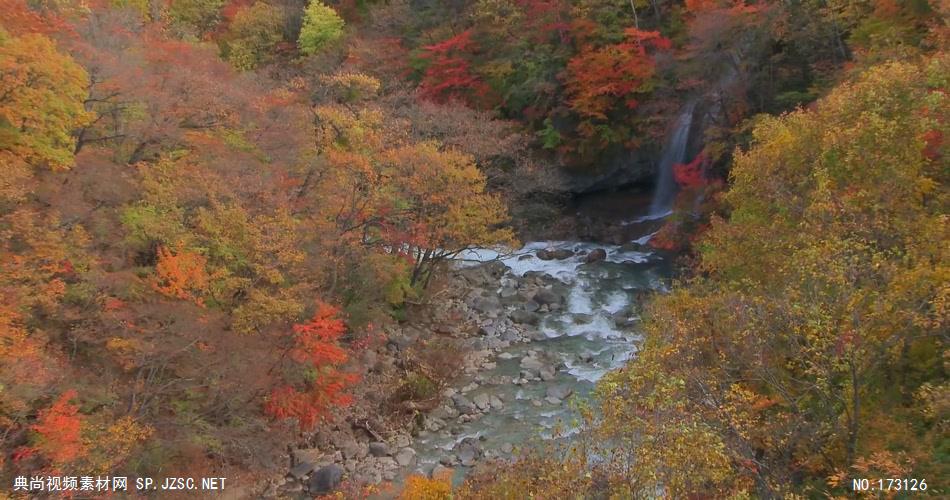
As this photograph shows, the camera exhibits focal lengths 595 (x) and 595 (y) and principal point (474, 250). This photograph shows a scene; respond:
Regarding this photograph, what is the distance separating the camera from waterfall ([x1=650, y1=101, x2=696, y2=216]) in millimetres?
27438

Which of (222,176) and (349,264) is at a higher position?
(222,176)

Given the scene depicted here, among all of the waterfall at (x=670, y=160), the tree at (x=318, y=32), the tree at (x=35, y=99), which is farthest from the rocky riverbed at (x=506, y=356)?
the tree at (x=318, y=32)

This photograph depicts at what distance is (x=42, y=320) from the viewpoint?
1123 centimetres

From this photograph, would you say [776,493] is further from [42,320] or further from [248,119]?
[248,119]

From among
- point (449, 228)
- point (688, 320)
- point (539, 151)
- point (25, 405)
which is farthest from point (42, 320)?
point (539, 151)

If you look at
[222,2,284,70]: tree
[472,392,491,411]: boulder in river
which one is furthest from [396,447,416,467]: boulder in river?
[222,2,284,70]: tree

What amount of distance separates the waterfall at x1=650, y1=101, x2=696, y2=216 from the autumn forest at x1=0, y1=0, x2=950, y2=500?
0.44 meters

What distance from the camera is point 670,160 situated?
2856 cm

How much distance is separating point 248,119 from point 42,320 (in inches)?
358

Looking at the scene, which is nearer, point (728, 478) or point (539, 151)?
point (728, 478)

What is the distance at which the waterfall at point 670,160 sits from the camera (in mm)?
27438

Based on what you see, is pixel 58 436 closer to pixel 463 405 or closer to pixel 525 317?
pixel 463 405

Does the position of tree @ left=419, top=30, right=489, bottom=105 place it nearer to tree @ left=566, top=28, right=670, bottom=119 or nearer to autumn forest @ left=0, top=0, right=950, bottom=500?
autumn forest @ left=0, top=0, right=950, bottom=500

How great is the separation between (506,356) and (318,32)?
22462mm
